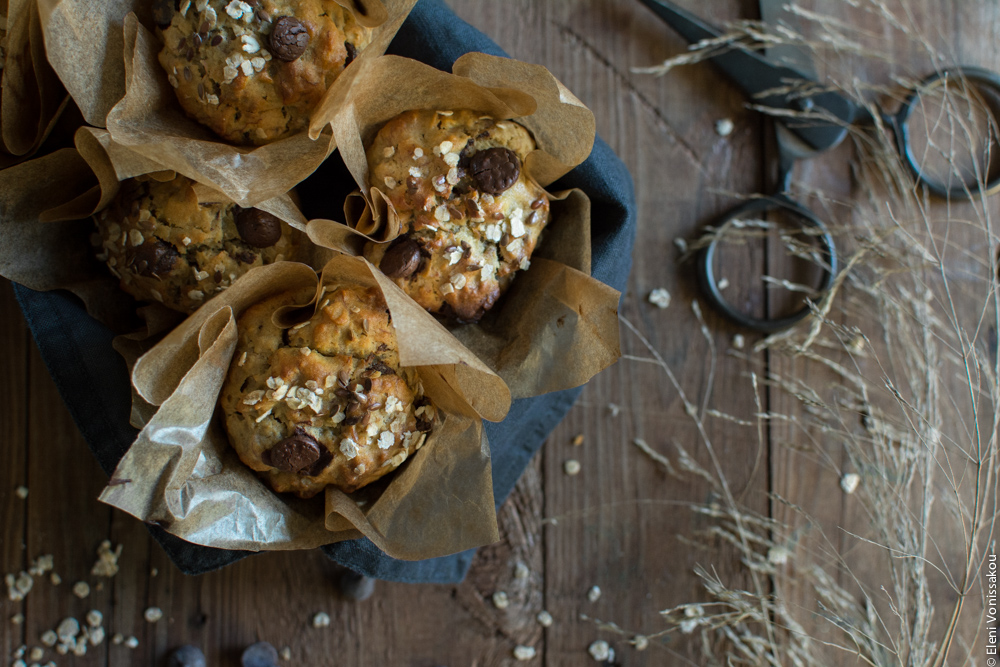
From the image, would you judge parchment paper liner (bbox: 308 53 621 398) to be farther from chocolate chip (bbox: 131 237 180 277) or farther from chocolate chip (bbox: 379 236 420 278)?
chocolate chip (bbox: 131 237 180 277)

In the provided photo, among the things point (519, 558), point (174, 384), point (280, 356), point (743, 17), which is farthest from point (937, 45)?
point (174, 384)

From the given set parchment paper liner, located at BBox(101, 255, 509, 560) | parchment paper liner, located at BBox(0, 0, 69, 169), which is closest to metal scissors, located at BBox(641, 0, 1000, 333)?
parchment paper liner, located at BBox(101, 255, 509, 560)

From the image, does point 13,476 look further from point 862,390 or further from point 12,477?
point 862,390

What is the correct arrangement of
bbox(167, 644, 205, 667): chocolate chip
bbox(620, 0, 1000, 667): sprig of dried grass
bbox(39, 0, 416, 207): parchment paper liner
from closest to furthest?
bbox(39, 0, 416, 207): parchment paper liner < bbox(167, 644, 205, 667): chocolate chip < bbox(620, 0, 1000, 667): sprig of dried grass

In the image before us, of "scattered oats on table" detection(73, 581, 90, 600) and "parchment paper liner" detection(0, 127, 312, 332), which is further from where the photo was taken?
"scattered oats on table" detection(73, 581, 90, 600)

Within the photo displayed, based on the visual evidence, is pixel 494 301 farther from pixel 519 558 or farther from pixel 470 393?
pixel 519 558

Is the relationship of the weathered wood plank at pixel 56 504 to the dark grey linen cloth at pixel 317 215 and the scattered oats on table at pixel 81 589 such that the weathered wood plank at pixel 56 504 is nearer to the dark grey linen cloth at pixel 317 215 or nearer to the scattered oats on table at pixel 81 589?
the scattered oats on table at pixel 81 589
